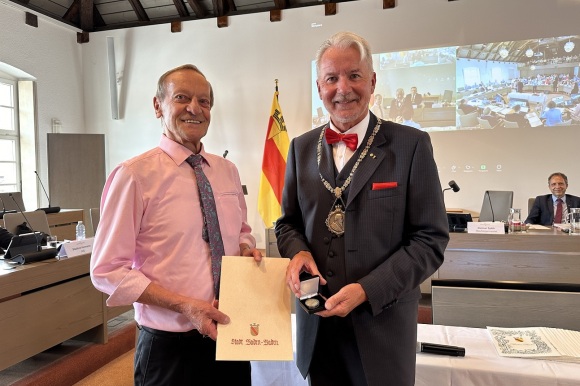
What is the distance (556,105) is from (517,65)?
0.82 metres

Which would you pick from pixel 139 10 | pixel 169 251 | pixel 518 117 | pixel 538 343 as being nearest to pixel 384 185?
pixel 169 251

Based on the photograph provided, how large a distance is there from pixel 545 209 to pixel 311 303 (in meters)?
5.25

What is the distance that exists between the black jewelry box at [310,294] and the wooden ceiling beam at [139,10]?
26.8 feet

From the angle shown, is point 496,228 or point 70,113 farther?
point 70,113

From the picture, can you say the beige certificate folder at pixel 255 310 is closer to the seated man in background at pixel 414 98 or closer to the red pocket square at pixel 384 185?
the red pocket square at pixel 384 185

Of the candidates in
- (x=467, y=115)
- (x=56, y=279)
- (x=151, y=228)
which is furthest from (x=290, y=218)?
(x=467, y=115)

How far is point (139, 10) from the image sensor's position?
7.94 metres

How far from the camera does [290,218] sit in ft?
4.66

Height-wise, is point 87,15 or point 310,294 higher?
point 87,15

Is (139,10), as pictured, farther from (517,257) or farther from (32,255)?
(517,257)

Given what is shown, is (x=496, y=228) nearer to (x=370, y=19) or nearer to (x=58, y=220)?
(x=370, y=19)

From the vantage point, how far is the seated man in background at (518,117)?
6328mm

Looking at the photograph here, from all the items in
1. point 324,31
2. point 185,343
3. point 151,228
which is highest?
point 324,31

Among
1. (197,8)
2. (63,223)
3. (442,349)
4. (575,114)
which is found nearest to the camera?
(442,349)
